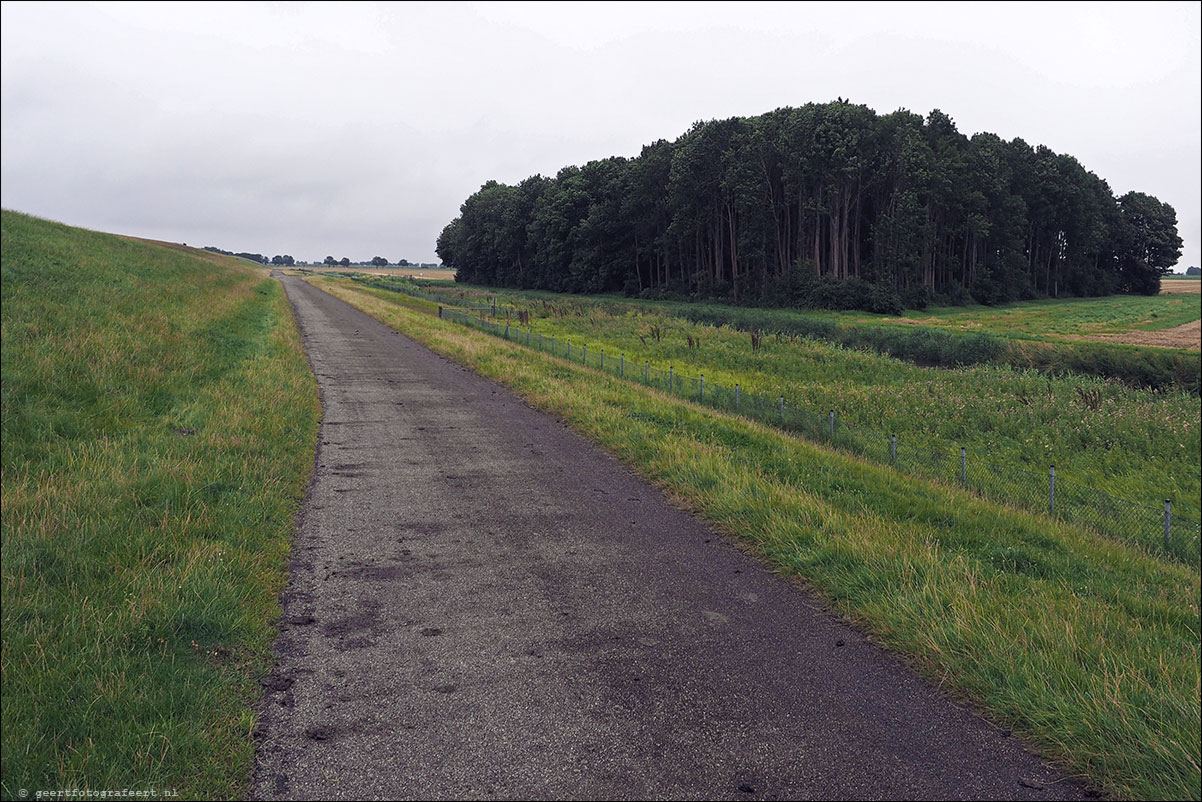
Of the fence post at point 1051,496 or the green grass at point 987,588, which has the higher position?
the green grass at point 987,588

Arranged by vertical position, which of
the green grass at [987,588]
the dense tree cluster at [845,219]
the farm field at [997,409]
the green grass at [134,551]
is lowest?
the farm field at [997,409]

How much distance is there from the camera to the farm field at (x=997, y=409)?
16.2m

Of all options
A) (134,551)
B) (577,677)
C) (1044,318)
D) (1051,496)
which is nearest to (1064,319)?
(1044,318)

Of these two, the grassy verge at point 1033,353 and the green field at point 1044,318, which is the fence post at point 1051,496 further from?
the green field at point 1044,318

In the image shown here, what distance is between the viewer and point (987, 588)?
588 centimetres

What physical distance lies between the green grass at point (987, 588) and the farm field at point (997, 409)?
24.6 feet

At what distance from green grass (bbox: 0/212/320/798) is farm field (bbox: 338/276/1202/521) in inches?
589

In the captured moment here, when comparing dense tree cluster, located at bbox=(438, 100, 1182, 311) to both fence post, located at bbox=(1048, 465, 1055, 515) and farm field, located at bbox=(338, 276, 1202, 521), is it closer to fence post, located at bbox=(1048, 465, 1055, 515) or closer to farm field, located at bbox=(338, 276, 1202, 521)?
farm field, located at bbox=(338, 276, 1202, 521)

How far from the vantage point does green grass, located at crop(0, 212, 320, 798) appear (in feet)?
11.9

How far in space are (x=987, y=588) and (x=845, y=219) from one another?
66044mm

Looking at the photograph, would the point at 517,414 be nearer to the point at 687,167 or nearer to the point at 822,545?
the point at 822,545

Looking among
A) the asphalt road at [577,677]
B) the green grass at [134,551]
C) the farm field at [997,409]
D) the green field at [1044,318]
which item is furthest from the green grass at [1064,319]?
the green grass at [134,551]

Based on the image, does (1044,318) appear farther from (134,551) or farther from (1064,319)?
(134,551)

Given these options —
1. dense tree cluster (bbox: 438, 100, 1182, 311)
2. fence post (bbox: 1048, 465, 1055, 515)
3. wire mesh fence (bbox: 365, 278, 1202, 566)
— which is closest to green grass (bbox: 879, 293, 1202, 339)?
dense tree cluster (bbox: 438, 100, 1182, 311)
